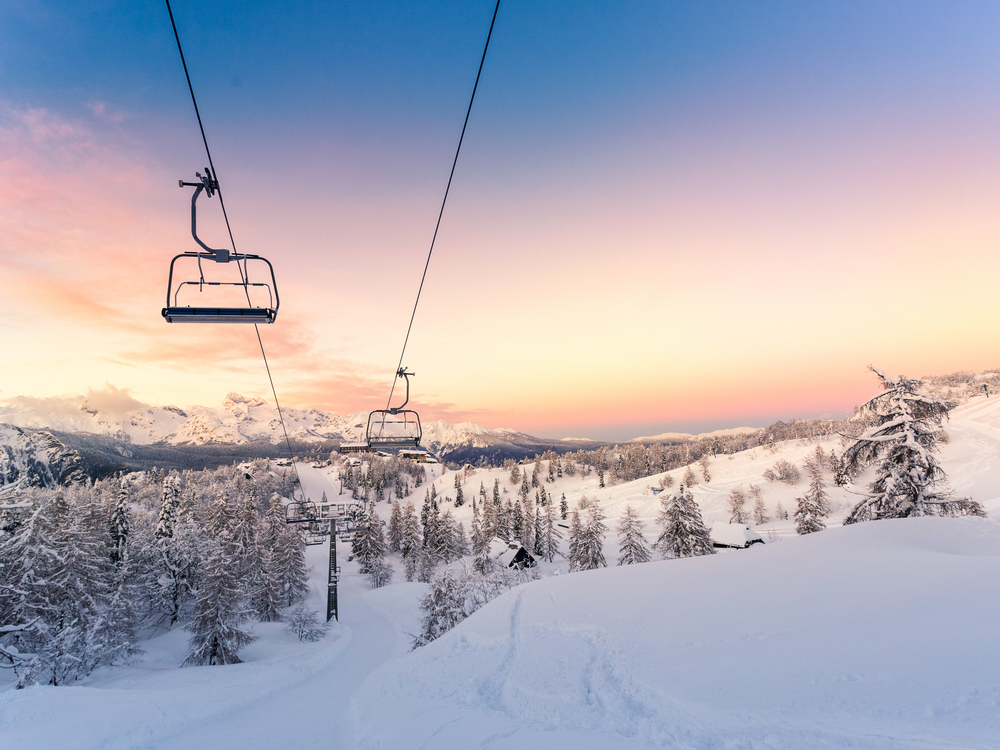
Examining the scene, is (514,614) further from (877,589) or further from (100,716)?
(100,716)

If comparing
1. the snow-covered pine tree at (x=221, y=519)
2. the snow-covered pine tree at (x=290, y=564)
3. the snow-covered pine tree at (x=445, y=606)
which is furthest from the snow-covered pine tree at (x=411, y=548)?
the snow-covered pine tree at (x=445, y=606)

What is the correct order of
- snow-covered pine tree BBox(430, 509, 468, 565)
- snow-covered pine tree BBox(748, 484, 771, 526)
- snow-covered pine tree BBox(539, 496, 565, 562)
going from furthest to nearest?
snow-covered pine tree BBox(748, 484, 771, 526)
snow-covered pine tree BBox(430, 509, 468, 565)
snow-covered pine tree BBox(539, 496, 565, 562)

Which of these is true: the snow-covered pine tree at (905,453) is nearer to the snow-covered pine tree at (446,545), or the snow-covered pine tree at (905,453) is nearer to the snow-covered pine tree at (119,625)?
the snow-covered pine tree at (119,625)

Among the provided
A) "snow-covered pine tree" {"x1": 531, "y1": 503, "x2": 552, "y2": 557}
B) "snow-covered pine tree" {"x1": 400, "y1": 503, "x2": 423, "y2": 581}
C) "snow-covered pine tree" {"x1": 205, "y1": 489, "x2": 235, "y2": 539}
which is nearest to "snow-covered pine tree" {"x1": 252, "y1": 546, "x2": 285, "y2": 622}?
"snow-covered pine tree" {"x1": 205, "y1": 489, "x2": 235, "y2": 539}

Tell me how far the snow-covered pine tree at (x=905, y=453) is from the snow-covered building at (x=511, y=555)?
43896mm

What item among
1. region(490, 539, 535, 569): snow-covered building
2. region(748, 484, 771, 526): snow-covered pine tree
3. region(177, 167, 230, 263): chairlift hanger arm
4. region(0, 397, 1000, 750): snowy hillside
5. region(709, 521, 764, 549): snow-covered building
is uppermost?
region(177, 167, 230, 263): chairlift hanger arm

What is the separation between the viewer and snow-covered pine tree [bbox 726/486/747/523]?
91562mm

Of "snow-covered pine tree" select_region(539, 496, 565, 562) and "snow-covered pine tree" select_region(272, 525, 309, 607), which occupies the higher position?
"snow-covered pine tree" select_region(272, 525, 309, 607)

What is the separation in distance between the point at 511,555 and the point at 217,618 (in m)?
37.6

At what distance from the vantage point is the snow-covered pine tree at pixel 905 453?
1716 centimetres

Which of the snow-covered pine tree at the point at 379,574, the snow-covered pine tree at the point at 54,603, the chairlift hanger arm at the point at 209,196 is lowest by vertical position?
the snow-covered pine tree at the point at 379,574

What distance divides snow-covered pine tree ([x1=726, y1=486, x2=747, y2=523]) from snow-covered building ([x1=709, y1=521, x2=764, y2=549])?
2401cm

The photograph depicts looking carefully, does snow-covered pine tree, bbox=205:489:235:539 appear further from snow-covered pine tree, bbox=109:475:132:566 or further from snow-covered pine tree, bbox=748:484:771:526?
snow-covered pine tree, bbox=748:484:771:526

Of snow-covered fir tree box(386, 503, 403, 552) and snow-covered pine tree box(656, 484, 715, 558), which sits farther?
snow-covered fir tree box(386, 503, 403, 552)
